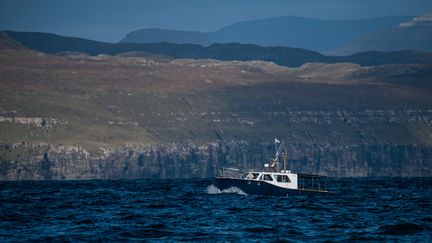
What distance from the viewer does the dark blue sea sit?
107 metres

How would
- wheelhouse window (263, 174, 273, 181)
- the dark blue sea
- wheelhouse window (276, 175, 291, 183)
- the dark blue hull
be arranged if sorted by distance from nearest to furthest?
the dark blue sea < the dark blue hull < wheelhouse window (263, 174, 273, 181) < wheelhouse window (276, 175, 291, 183)

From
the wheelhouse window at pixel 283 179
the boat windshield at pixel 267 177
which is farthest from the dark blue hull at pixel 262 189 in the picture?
the wheelhouse window at pixel 283 179

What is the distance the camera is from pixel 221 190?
6531 inches

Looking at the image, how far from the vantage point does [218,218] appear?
408 ft

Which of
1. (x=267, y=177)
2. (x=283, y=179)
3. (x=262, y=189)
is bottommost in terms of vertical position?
(x=262, y=189)

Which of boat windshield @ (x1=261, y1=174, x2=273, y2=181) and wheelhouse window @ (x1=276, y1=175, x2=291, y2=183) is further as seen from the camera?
wheelhouse window @ (x1=276, y1=175, x2=291, y2=183)

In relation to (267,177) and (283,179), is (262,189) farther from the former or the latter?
(283,179)

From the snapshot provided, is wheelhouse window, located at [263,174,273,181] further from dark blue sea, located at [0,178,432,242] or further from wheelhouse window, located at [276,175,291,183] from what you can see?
dark blue sea, located at [0,178,432,242]

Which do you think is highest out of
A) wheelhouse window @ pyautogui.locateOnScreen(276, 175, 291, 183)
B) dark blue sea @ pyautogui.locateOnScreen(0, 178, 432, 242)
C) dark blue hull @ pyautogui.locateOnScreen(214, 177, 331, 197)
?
wheelhouse window @ pyautogui.locateOnScreen(276, 175, 291, 183)

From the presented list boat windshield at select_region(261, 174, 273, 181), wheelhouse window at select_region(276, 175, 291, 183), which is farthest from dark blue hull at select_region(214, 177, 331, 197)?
wheelhouse window at select_region(276, 175, 291, 183)

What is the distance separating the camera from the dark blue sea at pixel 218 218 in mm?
106625

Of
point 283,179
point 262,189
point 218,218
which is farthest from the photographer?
point 283,179

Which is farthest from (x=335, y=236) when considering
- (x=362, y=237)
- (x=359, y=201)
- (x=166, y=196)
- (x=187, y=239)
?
(x=166, y=196)

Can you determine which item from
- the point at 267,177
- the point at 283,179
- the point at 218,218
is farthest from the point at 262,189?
the point at 218,218
